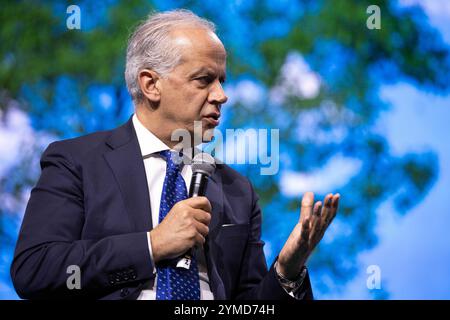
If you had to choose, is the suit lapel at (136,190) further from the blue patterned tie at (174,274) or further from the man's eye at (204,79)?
the man's eye at (204,79)

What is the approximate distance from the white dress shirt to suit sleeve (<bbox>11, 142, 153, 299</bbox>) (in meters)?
0.09

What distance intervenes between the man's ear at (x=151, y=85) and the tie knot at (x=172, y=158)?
0.54 ft

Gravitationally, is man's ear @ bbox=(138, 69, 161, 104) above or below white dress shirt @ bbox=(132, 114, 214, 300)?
above

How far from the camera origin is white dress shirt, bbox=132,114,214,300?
5.85 feet

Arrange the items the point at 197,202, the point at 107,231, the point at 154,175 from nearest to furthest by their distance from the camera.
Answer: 1. the point at 197,202
2. the point at 107,231
3. the point at 154,175

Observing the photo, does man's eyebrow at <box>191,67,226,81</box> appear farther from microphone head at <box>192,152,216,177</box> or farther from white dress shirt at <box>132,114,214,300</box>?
microphone head at <box>192,152,216,177</box>

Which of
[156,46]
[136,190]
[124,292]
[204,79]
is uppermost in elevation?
[156,46]

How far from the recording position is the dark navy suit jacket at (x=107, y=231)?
1659 mm

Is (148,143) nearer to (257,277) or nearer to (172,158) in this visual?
(172,158)

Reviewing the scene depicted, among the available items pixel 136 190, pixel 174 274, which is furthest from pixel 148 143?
pixel 174 274

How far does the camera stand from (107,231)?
1.74 m

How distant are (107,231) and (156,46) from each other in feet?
1.84

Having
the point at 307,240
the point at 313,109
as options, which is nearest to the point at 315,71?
the point at 313,109

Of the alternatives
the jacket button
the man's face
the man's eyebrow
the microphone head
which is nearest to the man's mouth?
the man's face
